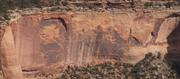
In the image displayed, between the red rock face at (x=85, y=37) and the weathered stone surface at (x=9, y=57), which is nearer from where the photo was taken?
the weathered stone surface at (x=9, y=57)

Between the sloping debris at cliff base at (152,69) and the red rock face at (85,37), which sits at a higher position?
the red rock face at (85,37)

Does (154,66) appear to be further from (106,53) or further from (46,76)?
(46,76)

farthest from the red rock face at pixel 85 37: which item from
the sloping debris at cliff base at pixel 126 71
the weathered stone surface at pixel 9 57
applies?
the weathered stone surface at pixel 9 57

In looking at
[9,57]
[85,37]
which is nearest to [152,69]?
[85,37]

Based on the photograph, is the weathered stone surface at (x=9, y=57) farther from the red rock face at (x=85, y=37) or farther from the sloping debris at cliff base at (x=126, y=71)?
the sloping debris at cliff base at (x=126, y=71)

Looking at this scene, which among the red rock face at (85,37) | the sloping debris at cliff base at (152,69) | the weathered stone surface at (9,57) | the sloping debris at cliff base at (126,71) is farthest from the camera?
the sloping debris at cliff base at (152,69)

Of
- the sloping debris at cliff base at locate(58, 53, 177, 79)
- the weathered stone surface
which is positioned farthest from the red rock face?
the weathered stone surface

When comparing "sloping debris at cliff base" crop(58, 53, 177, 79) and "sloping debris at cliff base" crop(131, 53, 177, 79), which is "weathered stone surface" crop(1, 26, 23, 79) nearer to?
"sloping debris at cliff base" crop(58, 53, 177, 79)
